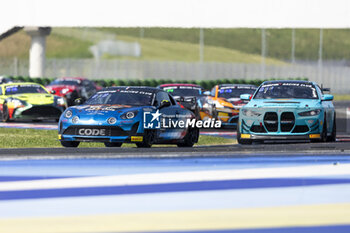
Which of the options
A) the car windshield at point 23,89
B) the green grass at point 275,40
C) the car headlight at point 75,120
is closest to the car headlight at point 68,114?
the car headlight at point 75,120

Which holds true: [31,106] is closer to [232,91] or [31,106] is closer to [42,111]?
[42,111]

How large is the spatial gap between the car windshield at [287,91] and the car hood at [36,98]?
8.72 m

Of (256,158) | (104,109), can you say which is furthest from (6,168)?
(104,109)

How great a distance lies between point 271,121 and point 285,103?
46 centimetres

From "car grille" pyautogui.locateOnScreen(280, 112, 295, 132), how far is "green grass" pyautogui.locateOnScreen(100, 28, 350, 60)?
3461 inches

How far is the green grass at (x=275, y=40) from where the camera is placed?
108 meters

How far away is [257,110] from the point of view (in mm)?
16938

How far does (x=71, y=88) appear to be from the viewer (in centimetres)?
3666

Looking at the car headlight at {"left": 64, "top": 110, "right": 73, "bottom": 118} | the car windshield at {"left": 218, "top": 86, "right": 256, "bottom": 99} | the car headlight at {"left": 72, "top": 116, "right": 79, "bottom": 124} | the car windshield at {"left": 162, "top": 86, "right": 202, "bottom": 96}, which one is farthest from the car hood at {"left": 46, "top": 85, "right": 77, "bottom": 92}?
the car headlight at {"left": 72, "top": 116, "right": 79, "bottom": 124}

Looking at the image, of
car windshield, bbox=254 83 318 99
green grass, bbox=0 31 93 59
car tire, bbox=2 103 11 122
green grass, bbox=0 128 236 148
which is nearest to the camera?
car windshield, bbox=254 83 318 99

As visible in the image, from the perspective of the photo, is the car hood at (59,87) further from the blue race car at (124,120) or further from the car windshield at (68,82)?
the blue race car at (124,120)

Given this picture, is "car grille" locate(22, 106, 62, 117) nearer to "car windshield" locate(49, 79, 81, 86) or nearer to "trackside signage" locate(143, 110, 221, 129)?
"trackside signage" locate(143, 110, 221, 129)

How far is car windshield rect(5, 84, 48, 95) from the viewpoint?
86.4 ft

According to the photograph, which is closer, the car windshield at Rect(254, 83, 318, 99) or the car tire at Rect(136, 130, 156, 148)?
the car tire at Rect(136, 130, 156, 148)
